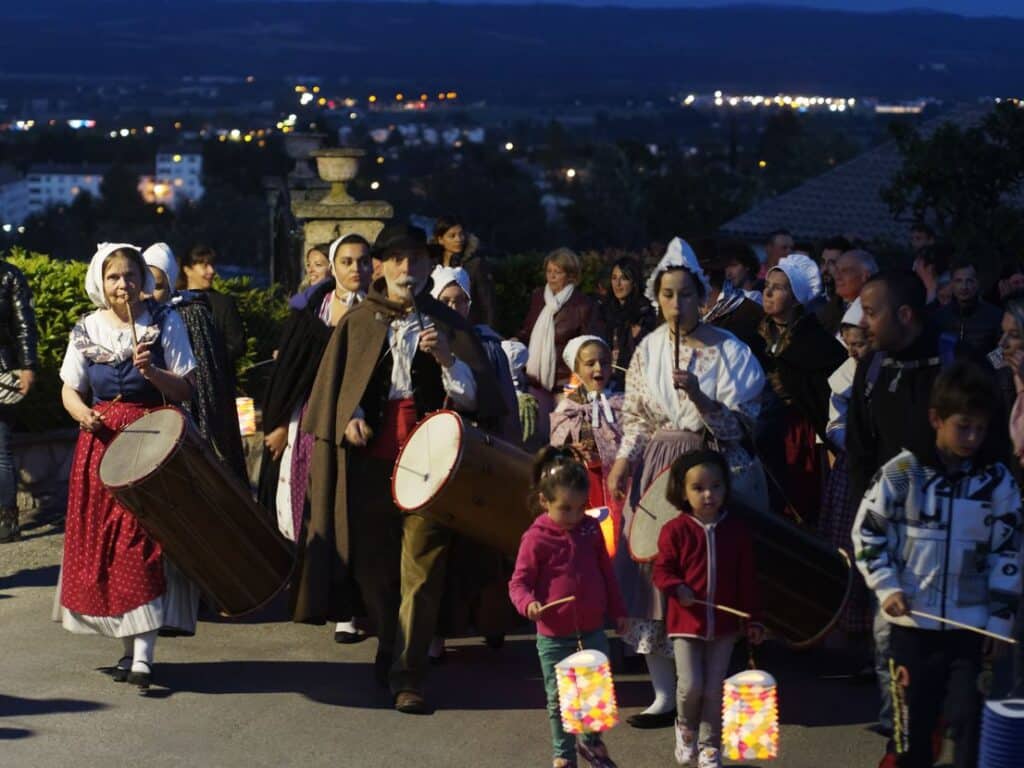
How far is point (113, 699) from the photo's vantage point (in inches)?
322

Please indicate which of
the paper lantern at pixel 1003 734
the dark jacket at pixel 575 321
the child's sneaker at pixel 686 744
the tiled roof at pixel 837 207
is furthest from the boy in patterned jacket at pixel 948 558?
the tiled roof at pixel 837 207

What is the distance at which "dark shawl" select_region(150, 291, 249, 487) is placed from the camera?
9.78 m

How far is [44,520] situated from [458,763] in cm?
521

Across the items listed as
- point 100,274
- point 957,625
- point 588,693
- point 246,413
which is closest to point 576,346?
point 100,274

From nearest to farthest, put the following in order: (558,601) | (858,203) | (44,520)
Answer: (558,601) < (44,520) < (858,203)

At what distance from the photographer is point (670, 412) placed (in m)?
7.84

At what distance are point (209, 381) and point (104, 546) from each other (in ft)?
5.55

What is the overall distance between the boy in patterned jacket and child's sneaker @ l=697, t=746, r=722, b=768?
93cm

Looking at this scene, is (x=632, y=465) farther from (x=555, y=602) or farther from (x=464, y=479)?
(x=555, y=602)

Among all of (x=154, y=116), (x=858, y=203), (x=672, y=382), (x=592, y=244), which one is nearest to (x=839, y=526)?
(x=672, y=382)

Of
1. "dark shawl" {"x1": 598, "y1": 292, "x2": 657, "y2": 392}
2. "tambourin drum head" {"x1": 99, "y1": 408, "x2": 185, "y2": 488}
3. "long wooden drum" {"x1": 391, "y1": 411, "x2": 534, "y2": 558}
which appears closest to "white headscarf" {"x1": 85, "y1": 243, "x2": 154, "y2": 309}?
"tambourin drum head" {"x1": 99, "y1": 408, "x2": 185, "y2": 488}

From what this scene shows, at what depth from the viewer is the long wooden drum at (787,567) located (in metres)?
7.59

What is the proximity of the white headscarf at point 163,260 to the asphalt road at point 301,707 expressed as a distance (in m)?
1.71

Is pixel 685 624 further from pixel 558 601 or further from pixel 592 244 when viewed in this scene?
pixel 592 244
